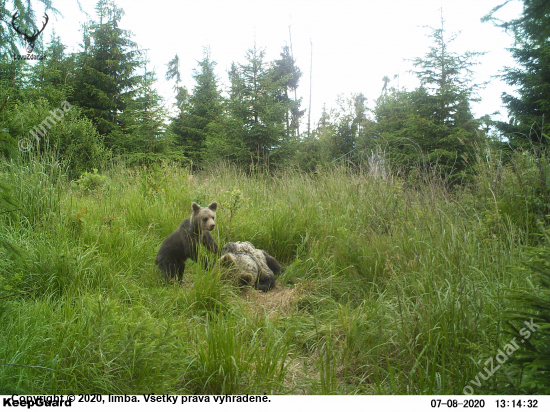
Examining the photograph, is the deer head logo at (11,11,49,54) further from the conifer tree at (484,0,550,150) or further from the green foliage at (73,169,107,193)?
the conifer tree at (484,0,550,150)

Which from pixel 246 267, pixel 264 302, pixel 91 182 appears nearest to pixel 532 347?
pixel 264 302

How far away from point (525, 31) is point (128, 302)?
3.57 metres

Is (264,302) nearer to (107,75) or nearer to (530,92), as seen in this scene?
(530,92)

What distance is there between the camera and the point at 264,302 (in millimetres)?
3598

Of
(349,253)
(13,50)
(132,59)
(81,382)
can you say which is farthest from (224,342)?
(132,59)

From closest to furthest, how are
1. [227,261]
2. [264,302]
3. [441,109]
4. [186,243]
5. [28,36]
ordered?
[28,36] < [264,302] < [227,261] < [186,243] < [441,109]

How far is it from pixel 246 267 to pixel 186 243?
80cm

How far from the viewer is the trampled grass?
2096 mm

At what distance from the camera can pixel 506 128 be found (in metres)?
10.9

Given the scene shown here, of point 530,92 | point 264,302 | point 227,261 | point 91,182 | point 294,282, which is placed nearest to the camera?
point 264,302

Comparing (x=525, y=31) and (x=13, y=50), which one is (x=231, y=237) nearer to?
(x=13, y=50)

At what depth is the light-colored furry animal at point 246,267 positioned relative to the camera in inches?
149

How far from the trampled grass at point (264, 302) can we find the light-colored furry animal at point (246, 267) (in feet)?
0.72

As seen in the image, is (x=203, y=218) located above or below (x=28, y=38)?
below
